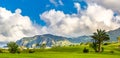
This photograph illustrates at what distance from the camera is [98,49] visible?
636ft

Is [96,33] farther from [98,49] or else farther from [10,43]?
[10,43]

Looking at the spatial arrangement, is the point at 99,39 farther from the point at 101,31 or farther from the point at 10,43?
the point at 10,43

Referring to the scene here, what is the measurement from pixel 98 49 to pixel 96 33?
11.3m

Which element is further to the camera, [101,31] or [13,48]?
[101,31]

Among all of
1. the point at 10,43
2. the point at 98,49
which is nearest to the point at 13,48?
the point at 10,43

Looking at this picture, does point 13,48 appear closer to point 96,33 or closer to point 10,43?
point 10,43

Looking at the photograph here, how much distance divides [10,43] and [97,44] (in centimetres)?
6011

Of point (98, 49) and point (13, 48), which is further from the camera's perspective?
point (98, 49)

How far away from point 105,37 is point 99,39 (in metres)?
4.40

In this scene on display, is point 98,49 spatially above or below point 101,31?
below

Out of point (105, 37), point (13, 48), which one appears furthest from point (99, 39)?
point (13, 48)

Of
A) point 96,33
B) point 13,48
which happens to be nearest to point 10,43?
point 13,48

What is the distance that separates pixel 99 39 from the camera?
193 meters

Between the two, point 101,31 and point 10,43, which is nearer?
point 10,43
